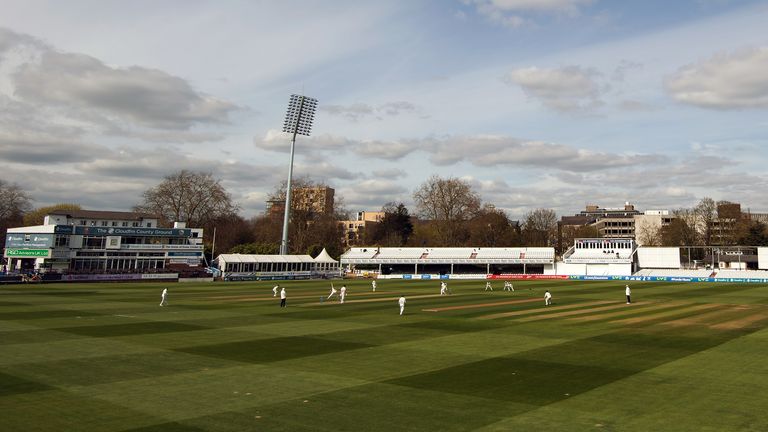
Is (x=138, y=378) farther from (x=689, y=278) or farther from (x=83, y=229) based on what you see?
(x=689, y=278)

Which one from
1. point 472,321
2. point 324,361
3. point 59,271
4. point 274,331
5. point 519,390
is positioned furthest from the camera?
point 59,271

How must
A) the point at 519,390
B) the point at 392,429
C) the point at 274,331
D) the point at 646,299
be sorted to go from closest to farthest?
the point at 392,429
the point at 519,390
the point at 274,331
the point at 646,299

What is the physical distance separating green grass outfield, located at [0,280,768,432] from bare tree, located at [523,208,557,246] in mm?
106402

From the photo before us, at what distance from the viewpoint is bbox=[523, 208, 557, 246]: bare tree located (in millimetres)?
141625

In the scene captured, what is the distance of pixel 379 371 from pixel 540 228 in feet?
442

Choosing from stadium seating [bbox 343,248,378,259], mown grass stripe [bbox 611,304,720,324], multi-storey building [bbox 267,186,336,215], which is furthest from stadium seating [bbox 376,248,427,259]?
mown grass stripe [bbox 611,304,720,324]

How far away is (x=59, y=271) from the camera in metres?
77.1

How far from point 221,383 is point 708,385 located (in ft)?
50.1

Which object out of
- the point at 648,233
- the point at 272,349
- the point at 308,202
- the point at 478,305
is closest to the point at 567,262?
the point at 308,202

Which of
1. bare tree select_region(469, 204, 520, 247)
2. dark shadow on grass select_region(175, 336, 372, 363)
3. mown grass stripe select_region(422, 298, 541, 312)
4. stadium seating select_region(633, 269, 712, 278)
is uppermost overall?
bare tree select_region(469, 204, 520, 247)

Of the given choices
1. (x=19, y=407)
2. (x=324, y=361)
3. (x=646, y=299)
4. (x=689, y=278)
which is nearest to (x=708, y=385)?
(x=324, y=361)

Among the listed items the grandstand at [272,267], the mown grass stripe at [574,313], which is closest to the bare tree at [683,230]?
the grandstand at [272,267]

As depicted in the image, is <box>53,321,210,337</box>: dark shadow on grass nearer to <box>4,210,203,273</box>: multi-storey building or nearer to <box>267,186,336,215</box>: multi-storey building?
<box>4,210,203,273</box>: multi-storey building

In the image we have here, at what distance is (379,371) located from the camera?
18.6 m
